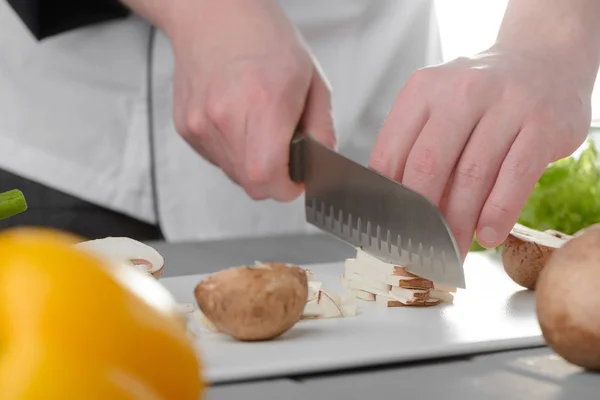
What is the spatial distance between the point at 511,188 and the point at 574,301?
0.34 meters

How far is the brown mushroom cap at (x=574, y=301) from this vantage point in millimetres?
817

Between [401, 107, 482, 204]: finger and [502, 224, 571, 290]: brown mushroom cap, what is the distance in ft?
0.56

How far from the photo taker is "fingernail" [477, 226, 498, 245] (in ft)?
3.80

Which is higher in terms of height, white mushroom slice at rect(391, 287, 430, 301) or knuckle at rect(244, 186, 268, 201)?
knuckle at rect(244, 186, 268, 201)

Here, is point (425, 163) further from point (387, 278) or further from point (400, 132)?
point (387, 278)

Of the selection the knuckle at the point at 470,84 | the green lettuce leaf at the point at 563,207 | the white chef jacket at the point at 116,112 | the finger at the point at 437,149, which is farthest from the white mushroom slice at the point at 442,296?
the white chef jacket at the point at 116,112

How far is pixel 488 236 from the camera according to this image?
1.16m

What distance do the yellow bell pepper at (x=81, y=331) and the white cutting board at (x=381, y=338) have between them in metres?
0.36

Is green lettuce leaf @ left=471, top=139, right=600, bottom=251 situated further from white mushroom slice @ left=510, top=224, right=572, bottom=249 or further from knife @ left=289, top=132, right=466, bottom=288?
knife @ left=289, top=132, right=466, bottom=288

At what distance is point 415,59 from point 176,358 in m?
1.45

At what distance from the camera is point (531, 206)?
5.71 feet

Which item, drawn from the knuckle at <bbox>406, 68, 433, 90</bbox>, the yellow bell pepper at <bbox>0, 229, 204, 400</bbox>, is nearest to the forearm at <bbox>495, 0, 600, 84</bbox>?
the knuckle at <bbox>406, 68, 433, 90</bbox>

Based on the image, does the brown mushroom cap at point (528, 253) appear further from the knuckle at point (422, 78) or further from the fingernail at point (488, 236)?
the knuckle at point (422, 78)

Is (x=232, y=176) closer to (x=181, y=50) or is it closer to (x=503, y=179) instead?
(x=181, y=50)
